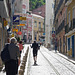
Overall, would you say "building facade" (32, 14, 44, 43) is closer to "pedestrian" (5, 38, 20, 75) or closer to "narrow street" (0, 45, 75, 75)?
"narrow street" (0, 45, 75, 75)

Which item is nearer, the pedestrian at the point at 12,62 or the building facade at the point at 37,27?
the pedestrian at the point at 12,62

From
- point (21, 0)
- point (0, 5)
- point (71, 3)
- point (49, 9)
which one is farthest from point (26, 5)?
point (0, 5)

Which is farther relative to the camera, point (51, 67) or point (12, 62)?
point (51, 67)

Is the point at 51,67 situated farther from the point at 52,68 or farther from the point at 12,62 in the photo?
the point at 12,62

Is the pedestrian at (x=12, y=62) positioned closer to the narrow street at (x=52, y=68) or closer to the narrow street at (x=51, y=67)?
the narrow street at (x=51, y=67)

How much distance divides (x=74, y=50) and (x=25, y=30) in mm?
58910

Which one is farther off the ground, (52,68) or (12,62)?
(12,62)

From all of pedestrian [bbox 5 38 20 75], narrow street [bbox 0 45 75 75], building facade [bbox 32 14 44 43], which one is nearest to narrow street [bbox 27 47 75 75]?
narrow street [bbox 0 45 75 75]

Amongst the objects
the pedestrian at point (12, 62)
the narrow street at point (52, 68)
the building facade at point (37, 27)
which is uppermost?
the building facade at point (37, 27)

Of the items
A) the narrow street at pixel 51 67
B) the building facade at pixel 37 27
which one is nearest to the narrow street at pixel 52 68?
the narrow street at pixel 51 67

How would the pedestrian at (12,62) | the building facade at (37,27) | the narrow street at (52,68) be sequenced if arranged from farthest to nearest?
1. the building facade at (37,27)
2. the narrow street at (52,68)
3. the pedestrian at (12,62)

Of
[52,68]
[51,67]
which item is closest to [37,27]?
[51,67]

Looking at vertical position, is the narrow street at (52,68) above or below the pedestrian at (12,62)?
below

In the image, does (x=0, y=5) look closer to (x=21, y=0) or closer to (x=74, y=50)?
(x=74, y=50)
